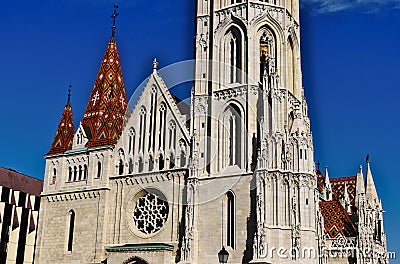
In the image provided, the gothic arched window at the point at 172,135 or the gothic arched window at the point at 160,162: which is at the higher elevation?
the gothic arched window at the point at 172,135

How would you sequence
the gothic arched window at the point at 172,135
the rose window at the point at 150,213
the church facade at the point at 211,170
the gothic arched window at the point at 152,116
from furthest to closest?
the gothic arched window at the point at 152,116, the gothic arched window at the point at 172,135, the rose window at the point at 150,213, the church facade at the point at 211,170

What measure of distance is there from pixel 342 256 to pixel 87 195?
1492 centimetres

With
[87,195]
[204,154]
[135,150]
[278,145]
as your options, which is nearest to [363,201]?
[278,145]

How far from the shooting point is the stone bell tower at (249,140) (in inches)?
1090

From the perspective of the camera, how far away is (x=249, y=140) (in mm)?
29672

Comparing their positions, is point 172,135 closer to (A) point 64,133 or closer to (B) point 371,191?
(A) point 64,133

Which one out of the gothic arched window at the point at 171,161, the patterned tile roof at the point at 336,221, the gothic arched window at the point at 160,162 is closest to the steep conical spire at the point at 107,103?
the gothic arched window at the point at 160,162

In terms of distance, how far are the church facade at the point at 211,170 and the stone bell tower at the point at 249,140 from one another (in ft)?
0.19

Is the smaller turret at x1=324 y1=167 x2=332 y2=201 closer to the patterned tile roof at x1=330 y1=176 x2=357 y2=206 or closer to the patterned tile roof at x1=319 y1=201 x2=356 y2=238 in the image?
the patterned tile roof at x1=330 y1=176 x2=357 y2=206

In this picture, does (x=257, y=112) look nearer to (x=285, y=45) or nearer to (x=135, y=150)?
(x=285, y=45)

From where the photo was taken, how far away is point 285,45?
32.2 meters

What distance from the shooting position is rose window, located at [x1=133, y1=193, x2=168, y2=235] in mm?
30469

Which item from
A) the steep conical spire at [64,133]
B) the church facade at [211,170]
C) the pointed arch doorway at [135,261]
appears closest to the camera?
the church facade at [211,170]

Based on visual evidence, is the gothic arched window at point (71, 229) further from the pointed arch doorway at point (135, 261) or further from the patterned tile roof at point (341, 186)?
the patterned tile roof at point (341, 186)
